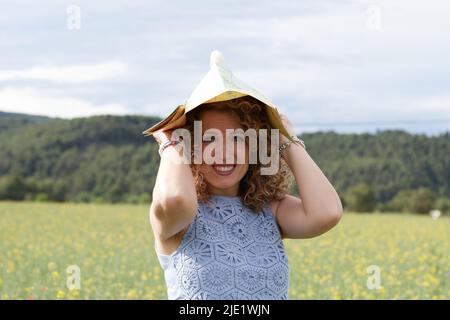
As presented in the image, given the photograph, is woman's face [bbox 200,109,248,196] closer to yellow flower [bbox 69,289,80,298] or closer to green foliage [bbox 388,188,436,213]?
yellow flower [bbox 69,289,80,298]

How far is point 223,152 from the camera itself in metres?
2.58

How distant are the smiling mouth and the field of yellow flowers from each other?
4.14 m

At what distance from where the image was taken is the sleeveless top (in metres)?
2.49

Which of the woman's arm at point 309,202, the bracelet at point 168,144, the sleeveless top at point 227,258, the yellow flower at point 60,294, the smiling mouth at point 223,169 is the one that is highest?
the bracelet at point 168,144

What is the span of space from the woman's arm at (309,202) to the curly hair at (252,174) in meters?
0.07

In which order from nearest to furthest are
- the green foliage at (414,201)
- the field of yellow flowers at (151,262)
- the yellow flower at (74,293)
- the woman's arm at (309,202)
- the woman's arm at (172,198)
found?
the woman's arm at (172,198) → the woman's arm at (309,202) → the yellow flower at (74,293) → the field of yellow flowers at (151,262) → the green foliage at (414,201)

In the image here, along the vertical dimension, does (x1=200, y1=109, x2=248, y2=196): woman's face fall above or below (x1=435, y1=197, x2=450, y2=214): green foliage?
below

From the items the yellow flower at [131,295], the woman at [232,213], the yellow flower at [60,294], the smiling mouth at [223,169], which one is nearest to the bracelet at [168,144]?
the woman at [232,213]

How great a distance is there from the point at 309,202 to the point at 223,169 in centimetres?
32

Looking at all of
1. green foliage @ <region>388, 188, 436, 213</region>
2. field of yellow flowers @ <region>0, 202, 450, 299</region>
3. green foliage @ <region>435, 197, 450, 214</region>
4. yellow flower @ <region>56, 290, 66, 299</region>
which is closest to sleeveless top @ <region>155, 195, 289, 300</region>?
field of yellow flowers @ <region>0, 202, 450, 299</region>

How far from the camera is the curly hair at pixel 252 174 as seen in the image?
2592mm

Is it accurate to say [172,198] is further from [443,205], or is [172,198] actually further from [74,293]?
[443,205]

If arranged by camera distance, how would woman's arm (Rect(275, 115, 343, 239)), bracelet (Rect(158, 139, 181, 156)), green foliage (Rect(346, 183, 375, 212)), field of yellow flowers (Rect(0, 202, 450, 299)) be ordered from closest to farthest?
1. bracelet (Rect(158, 139, 181, 156))
2. woman's arm (Rect(275, 115, 343, 239))
3. field of yellow flowers (Rect(0, 202, 450, 299))
4. green foliage (Rect(346, 183, 375, 212))

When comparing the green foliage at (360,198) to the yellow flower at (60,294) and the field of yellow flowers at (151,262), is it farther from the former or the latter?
the yellow flower at (60,294)
